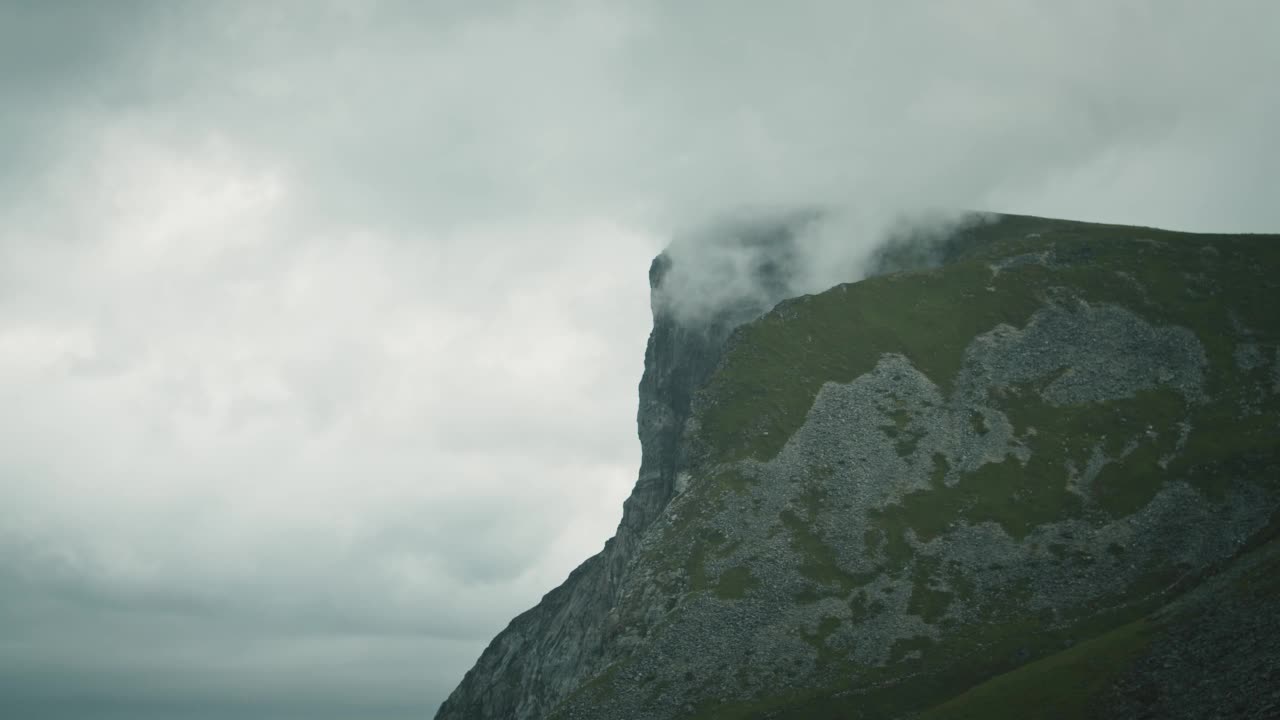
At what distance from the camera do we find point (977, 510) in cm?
10812

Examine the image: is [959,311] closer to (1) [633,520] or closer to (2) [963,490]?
(2) [963,490]

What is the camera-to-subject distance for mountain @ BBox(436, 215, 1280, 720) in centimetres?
7769

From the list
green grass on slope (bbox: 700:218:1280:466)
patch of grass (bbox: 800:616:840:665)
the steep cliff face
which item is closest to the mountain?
patch of grass (bbox: 800:616:840:665)

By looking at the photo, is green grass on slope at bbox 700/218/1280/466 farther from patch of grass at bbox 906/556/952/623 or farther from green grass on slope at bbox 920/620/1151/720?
green grass on slope at bbox 920/620/1151/720

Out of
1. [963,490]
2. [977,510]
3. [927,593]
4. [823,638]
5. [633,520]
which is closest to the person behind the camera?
[823,638]

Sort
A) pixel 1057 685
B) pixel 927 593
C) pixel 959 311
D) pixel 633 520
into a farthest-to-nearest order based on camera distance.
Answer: pixel 633 520 < pixel 959 311 < pixel 927 593 < pixel 1057 685

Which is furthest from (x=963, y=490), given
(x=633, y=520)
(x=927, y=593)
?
(x=633, y=520)

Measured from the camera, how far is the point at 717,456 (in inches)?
4882

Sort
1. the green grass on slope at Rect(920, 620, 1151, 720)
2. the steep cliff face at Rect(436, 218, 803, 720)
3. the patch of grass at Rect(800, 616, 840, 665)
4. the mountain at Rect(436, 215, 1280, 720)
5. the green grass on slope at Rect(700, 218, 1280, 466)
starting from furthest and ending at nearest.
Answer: the steep cliff face at Rect(436, 218, 803, 720), the green grass on slope at Rect(700, 218, 1280, 466), the patch of grass at Rect(800, 616, 840, 665), the mountain at Rect(436, 215, 1280, 720), the green grass on slope at Rect(920, 620, 1151, 720)

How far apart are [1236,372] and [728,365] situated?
215 feet

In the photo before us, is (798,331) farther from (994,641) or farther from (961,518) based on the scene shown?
(994,641)

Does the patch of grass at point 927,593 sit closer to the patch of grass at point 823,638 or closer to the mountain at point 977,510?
the mountain at point 977,510

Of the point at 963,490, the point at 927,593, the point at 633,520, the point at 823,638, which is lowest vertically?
the point at 823,638

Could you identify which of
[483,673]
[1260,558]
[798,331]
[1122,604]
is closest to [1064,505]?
[1122,604]
